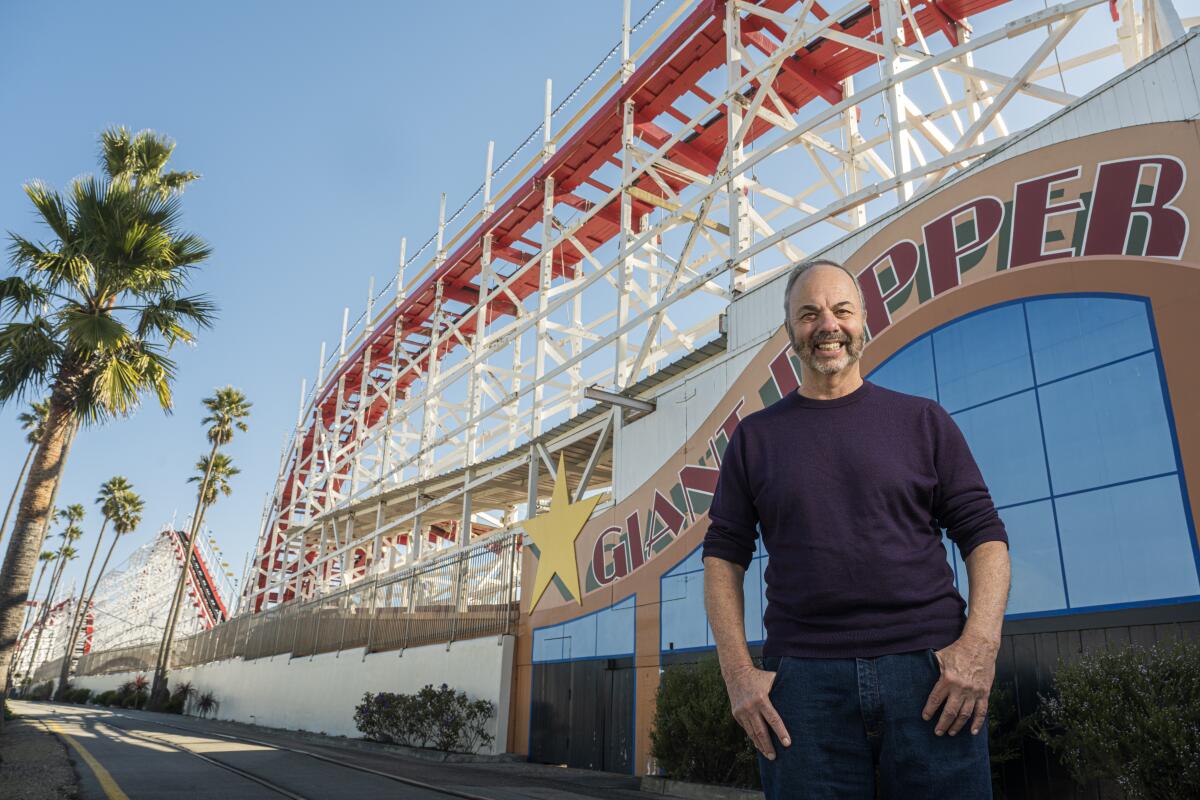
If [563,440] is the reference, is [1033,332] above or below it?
below

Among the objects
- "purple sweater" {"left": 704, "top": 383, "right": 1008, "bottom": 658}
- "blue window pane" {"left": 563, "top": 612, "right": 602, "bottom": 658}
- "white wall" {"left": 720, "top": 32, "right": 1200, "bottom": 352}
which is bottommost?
"purple sweater" {"left": 704, "top": 383, "right": 1008, "bottom": 658}

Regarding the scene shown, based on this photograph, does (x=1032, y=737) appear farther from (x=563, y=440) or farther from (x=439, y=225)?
(x=439, y=225)

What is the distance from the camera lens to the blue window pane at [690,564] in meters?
11.3

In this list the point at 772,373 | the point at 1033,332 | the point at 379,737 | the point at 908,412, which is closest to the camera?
the point at 908,412

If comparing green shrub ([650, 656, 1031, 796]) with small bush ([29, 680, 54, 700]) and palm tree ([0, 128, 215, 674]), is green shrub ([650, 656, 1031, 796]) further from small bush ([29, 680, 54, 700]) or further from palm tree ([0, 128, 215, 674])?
small bush ([29, 680, 54, 700])

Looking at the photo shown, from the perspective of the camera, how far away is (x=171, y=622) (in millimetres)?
40031

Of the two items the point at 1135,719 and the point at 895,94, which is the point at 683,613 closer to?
the point at 1135,719

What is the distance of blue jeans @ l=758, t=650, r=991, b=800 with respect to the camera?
1.59 m

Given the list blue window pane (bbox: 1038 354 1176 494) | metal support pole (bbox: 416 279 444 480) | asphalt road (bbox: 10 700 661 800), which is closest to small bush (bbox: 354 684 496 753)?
asphalt road (bbox: 10 700 661 800)

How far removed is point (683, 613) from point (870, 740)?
10.2 metres

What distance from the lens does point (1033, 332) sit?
26.5 feet

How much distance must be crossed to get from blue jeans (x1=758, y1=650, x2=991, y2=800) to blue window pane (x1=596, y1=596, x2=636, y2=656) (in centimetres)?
1123

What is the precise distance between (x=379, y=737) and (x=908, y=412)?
18243mm

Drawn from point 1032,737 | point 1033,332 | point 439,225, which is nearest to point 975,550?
point 1032,737
